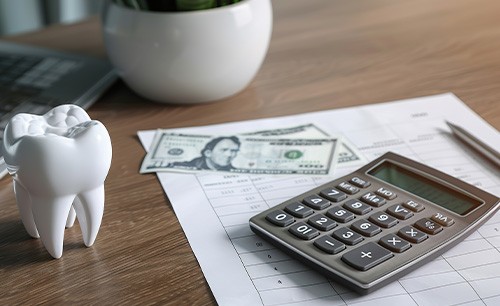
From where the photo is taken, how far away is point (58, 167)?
564mm

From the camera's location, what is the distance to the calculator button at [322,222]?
60cm

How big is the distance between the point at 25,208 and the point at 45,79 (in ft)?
1.11

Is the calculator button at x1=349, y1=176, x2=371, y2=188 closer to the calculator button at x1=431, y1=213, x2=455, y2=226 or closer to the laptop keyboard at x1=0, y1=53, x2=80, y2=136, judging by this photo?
the calculator button at x1=431, y1=213, x2=455, y2=226

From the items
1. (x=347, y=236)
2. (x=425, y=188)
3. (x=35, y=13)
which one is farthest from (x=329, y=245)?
(x=35, y=13)

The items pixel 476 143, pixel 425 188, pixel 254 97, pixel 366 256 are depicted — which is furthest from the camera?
pixel 254 97

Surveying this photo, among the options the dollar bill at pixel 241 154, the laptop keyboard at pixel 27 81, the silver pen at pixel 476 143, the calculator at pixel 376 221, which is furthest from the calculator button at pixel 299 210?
the laptop keyboard at pixel 27 81

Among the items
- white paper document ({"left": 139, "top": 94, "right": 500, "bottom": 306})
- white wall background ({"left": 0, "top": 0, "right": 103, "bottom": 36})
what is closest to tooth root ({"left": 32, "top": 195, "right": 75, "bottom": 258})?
white paper document ({"left": 139, "top": 94, "right": 500, "bottom": 306})

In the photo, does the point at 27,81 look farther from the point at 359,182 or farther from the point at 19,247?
the point at 359,182

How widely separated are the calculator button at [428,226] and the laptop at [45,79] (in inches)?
16.9

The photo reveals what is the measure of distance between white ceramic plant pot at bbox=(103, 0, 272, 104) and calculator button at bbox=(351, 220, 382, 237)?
31 cm

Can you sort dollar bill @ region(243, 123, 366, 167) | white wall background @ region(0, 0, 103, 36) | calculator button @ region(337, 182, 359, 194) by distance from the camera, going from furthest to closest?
1. white wall background @ region(0, 0, 103, 36)
2. dollar bill @ region(243, 123, 366, 167)
3. calculator button @ region(337, 182, 359, 194)

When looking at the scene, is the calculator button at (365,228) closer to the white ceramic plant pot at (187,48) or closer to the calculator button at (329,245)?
the calculator button at (329,245)

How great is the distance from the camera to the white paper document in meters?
0.56

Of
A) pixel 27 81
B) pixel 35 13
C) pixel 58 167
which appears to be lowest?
pixel 35 13
